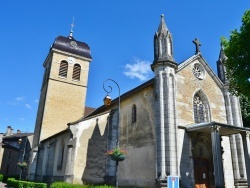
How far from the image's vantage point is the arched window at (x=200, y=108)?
1726 cm

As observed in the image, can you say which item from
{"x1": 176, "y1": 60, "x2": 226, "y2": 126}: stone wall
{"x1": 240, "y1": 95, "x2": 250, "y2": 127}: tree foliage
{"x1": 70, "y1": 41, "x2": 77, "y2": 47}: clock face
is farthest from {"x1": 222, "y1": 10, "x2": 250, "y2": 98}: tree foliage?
{"x1": 70, "y1": 41, "x2": 77, "y2": 47}: clock face

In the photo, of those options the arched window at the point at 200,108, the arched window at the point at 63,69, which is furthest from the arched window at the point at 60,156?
the arched window at the point at 63,69

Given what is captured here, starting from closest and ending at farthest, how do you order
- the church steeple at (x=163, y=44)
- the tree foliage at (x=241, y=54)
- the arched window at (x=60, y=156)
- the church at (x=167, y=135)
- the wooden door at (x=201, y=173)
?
the tree foliage at (x=241, y=54)
the church at (x=167, y=135)
the wooden door at (x=201, y=173)
the church steeple at (x=163, y=44)
the arched window at (x=60, y=156)

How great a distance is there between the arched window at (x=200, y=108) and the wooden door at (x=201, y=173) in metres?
2.85

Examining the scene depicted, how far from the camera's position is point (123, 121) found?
1914cm

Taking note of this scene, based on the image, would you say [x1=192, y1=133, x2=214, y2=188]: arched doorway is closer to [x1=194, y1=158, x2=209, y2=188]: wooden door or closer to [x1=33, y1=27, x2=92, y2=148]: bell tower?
[x1=194, y1=158, x2=209, y2=188]: wooden door

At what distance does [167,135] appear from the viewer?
1428 centimetres

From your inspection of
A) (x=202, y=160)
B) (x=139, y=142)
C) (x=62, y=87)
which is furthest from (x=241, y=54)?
(x=62, y=87)

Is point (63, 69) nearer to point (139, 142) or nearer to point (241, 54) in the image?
point (139, 142)

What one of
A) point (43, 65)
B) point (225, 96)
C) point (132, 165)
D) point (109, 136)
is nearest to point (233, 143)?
point (225, 96)

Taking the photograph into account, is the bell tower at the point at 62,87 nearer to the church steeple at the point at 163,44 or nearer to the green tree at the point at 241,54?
the church steeple at the point at 163,44

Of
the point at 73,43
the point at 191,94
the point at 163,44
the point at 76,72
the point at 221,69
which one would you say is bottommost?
the point at 191,94

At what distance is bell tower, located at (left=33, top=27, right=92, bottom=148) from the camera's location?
29198mm

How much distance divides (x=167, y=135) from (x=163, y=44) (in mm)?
6615
